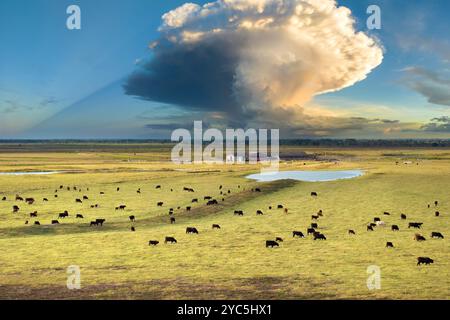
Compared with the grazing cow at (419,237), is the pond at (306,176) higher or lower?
higher

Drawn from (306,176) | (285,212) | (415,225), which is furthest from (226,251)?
(306,176)

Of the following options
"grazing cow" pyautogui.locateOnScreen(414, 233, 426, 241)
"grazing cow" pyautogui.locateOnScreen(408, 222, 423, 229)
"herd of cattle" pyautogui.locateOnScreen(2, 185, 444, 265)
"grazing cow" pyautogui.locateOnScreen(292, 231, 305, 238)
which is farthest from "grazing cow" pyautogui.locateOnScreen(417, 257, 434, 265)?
"grazing cow" pyautogui.locateOnScreen(408, 222, 423, 229)

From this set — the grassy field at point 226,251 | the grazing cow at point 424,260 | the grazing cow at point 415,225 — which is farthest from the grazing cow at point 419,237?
the grazing cow at point 424,260

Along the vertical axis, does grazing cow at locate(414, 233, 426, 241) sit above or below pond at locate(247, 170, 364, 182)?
below

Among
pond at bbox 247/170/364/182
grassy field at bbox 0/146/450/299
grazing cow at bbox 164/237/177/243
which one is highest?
pond at bbox 247/170/364/182

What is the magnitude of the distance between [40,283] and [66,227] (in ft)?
→ 46.3

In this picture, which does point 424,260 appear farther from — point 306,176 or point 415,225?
point 306,176

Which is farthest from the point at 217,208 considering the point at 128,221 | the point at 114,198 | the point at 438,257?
the point at 438,257

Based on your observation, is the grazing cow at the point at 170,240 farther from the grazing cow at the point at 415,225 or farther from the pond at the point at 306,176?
the pond at the point at 306,176

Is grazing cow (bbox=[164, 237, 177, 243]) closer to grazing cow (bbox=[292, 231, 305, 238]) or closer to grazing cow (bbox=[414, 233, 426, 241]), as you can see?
grazing cow (bbox=[292, 231, 305, 238])

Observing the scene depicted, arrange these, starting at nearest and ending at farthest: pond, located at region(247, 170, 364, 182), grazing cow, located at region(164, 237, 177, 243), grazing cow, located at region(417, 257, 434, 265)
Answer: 1. grazing cow, located at region(417, 257, 434, 265)
2. grazing cow, located at region(164, 237, 177, 243)
3. pond, located at region(247, 170, 364, 182)

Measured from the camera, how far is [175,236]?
88.3ft
